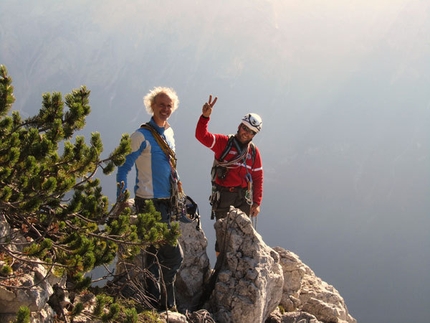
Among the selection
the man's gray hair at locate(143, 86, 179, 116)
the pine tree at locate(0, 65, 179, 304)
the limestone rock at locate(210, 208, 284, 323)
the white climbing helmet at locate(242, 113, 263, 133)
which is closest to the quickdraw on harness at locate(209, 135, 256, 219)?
the white climbing helmet at locate(242, 113, 263, 133)

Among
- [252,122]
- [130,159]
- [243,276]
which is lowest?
[243,276]

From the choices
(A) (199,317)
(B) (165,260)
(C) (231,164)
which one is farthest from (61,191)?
(C) (231,164)

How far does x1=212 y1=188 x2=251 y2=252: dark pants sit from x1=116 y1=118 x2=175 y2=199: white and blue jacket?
1.83m

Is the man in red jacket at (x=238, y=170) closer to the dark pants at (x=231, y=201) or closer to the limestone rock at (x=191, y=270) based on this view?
the dark pants at (x=231, y=201)

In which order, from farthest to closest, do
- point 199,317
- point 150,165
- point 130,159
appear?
point 199,317, point 150,165, point 130,159

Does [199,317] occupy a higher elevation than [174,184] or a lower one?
lower

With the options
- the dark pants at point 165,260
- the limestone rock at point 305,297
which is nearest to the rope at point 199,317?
the dark pants at point 165,260

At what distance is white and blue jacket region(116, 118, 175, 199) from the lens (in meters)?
4.52

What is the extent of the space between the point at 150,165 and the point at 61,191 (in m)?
1.38

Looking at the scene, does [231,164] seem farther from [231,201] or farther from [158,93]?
[158,93]

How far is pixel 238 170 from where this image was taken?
632cm

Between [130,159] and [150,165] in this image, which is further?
[150,165]

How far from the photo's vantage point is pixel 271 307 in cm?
611

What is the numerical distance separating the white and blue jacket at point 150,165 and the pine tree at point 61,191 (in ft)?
1.54
